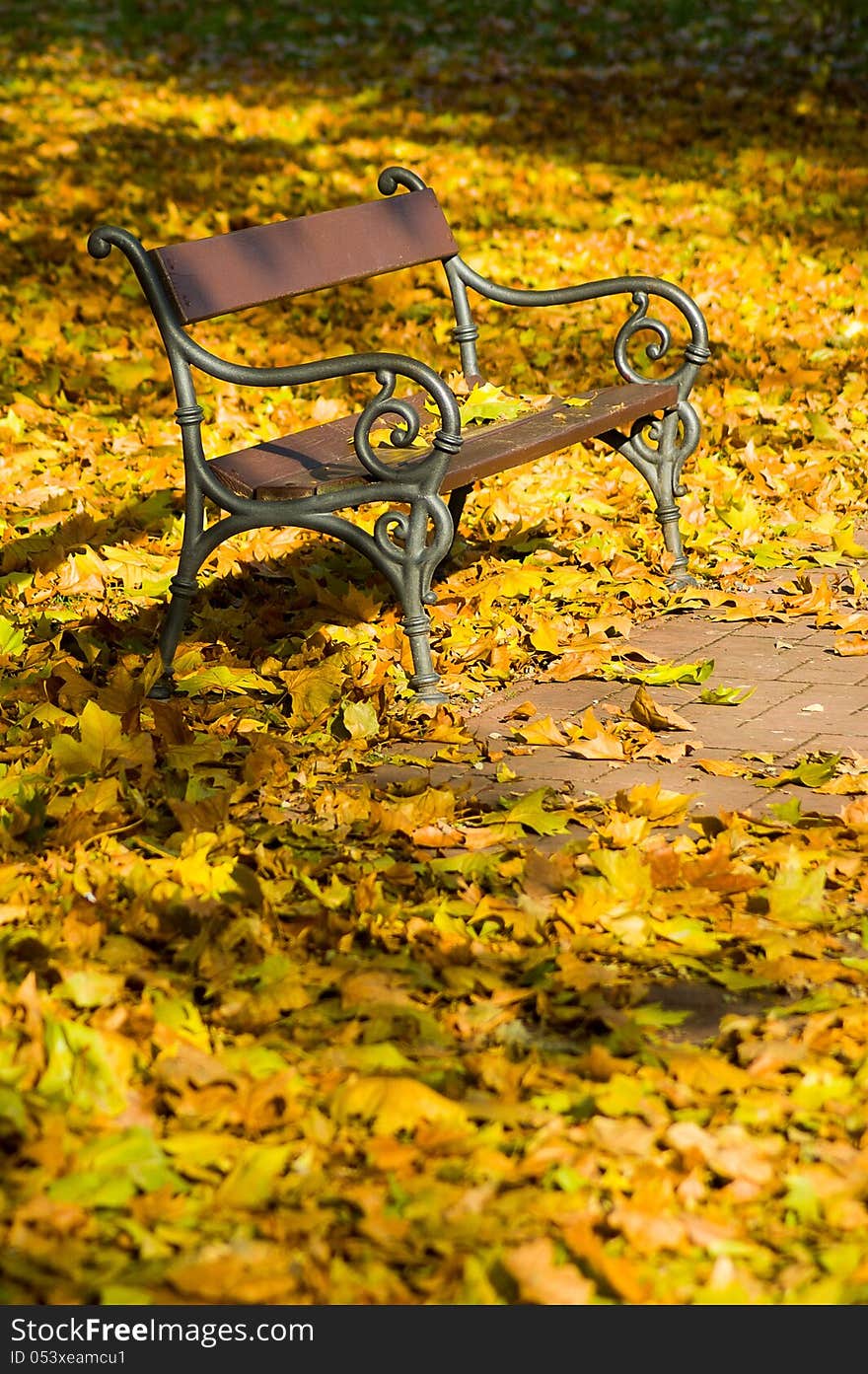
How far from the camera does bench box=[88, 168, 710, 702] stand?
4125 mm

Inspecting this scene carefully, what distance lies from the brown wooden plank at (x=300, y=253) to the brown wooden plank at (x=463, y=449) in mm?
403

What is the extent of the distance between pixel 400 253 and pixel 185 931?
263cm

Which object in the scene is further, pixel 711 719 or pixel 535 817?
pixel 711 719

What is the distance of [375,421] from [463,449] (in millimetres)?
246

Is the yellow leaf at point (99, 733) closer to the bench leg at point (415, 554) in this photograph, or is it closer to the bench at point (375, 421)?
the bench at point (375, 421)

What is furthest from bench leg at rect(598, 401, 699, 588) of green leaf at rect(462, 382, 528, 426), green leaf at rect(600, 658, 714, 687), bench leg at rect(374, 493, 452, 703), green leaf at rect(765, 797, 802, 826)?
green leaf at rect(765, 797, 802, 826)

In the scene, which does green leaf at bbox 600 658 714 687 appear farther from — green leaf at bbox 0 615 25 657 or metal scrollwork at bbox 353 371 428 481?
green leaf at bbox 0 615 25 657

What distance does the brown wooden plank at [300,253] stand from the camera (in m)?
4.30

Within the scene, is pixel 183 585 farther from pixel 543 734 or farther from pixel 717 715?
pixel 717 715

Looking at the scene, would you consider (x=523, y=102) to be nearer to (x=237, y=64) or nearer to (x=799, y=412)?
(x=237, y=64)

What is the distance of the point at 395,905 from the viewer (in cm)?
324

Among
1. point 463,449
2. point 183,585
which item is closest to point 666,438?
point 463,449

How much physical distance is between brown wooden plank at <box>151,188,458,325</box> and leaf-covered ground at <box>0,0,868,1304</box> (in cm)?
94

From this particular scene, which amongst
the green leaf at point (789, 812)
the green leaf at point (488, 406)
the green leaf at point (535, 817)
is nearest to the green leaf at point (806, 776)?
the green leaf at point (789, 812)
